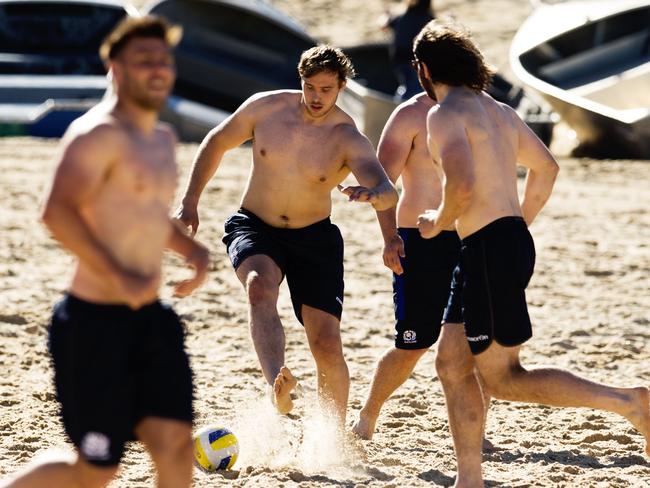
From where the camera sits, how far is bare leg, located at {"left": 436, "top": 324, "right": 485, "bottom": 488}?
466 centimetres

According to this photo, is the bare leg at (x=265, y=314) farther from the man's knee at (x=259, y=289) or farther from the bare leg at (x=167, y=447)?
the bare leg at (x=167, y=447)

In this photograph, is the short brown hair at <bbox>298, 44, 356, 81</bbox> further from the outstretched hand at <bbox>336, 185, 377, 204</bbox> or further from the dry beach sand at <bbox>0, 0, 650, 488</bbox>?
the dry beach sand at <bbox>0, 0, 650, 488</bbox>

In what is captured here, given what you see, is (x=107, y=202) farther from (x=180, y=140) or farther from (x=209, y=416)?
(x=180, y=140)

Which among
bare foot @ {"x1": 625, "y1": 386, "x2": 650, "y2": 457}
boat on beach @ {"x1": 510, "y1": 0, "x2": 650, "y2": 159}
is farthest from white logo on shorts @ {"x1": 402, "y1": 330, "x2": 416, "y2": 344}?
boat on beach @ {"x1": 510, "y1": 0, "x2": 650, "y2": 159}

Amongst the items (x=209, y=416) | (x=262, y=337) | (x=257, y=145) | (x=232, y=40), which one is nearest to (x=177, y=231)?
(x=262, y=337)

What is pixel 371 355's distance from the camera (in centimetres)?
756

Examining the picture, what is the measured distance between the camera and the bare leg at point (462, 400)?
15.3 feet

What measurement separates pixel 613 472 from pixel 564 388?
0.78 meters

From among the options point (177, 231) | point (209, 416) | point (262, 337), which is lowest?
point (209, 416)

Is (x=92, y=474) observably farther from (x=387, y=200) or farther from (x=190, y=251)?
(x=387, y=200)

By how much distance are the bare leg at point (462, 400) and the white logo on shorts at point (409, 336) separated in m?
0.83

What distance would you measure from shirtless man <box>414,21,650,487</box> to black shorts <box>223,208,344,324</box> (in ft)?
3.10

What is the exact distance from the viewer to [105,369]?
354 cm

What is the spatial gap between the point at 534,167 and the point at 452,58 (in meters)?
0.69
